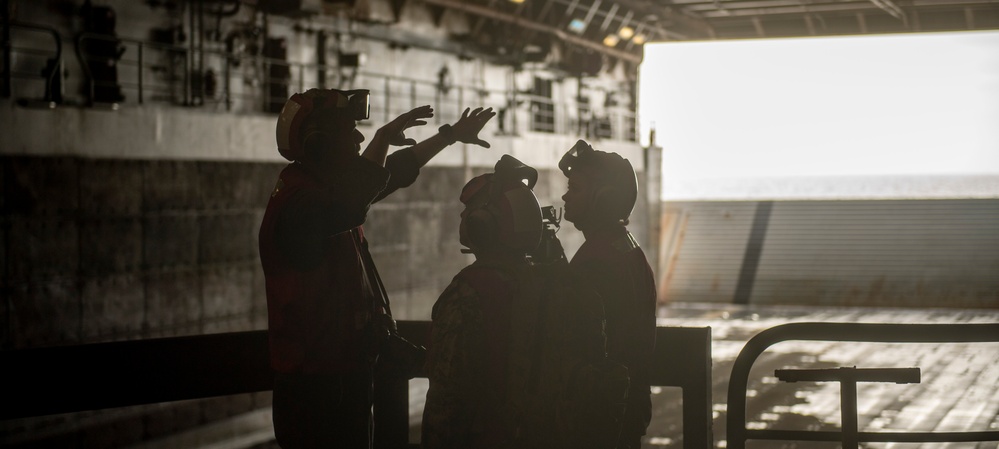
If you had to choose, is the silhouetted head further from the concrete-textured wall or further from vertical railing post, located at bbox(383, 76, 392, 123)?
vertical railing post, located at bbox(383, 76, 392, 123)

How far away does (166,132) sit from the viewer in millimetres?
12438

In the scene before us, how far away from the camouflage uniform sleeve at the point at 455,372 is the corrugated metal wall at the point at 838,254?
2705 cm

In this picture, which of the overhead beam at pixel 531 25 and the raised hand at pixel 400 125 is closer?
the raised hand at pixel 400 125

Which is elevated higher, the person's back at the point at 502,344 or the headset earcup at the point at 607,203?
the headset earcup at the point at 607,203

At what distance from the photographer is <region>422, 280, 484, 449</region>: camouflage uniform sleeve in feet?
10.4

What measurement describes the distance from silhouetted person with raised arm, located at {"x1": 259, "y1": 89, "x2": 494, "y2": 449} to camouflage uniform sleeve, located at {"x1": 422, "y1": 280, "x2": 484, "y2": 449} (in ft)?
1.78

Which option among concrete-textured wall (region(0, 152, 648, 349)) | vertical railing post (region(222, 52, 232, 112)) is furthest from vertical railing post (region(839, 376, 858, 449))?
vertical railing post (region(222, 52, 232, 112))

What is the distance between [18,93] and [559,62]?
18155mm

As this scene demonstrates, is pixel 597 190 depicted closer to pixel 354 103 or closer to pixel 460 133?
pixel 460 133

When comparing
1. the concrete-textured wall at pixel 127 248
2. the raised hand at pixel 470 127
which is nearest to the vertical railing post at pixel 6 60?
the concrete-textured wall at pixel 127 248

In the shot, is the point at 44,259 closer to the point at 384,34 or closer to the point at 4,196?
the point at 4,196

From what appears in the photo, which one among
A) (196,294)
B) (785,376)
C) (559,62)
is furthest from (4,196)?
(559,62)

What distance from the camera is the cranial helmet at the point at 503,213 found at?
130 inches

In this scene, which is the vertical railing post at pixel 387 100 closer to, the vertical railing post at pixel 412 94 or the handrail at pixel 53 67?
the vertical railing post at pixel 412 94
